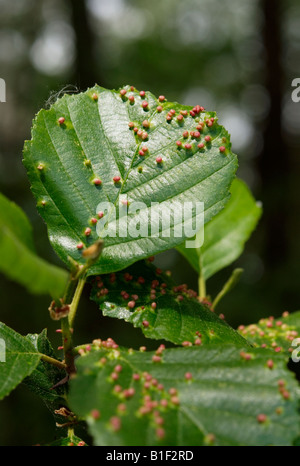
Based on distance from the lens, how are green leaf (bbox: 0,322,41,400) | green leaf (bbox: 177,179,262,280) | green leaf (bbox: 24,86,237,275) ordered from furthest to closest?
green leaf (bbox: 177,179,262,280), green leaf (bbox: 24,86,237,275), green leaf (bbox: 0,322,41,400)

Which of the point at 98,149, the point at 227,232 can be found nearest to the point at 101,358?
the point at 98,149

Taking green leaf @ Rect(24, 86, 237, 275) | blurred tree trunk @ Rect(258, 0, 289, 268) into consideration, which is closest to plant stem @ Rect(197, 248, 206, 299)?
green leaf @ Rect(24, 86, 237, 275)

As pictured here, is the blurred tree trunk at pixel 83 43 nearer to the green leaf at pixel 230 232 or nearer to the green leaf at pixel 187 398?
the green leaf at pixel 230 232

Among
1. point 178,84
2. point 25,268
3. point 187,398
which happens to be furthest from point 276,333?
point 178,84

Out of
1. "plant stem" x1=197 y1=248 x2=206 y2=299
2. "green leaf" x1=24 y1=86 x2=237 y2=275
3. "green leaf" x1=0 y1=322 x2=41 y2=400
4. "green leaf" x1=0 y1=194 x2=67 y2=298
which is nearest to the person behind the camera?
"green leaf" x1=0 y1=194 x2=67 y2=298

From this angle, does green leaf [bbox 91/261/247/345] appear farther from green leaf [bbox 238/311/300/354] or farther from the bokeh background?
the bokeh background

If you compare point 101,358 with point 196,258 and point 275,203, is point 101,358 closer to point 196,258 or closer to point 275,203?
point 196,258
